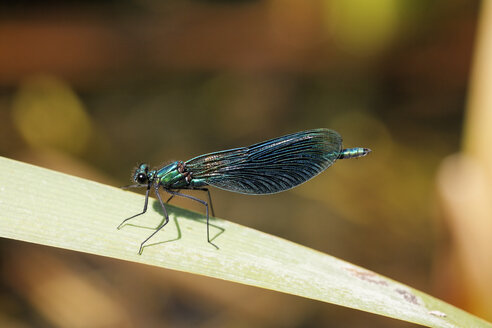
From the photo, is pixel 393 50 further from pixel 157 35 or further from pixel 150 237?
pixel 150 237

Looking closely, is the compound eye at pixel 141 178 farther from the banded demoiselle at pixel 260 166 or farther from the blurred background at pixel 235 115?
the blurred background at pixel 235 115

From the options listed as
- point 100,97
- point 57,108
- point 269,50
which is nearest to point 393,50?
point 269,50

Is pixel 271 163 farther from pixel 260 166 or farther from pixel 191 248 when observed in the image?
pixel 191 248

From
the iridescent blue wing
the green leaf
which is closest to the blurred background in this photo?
the iridescent blue wing

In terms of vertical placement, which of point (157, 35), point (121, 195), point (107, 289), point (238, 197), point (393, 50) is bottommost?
point (107, 289)

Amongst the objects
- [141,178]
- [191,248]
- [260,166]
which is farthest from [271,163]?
[191,248]

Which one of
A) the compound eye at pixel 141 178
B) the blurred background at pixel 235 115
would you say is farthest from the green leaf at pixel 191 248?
the blurred background at pixel 235 115
